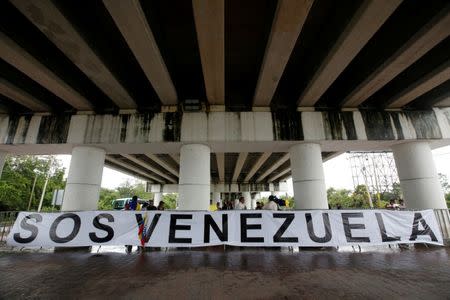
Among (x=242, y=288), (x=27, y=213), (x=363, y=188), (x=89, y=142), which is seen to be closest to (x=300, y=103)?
(x=242, y=288)

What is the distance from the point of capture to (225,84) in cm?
885

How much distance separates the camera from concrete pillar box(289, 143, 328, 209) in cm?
890

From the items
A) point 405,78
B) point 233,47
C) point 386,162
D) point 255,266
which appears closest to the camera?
point 255,266

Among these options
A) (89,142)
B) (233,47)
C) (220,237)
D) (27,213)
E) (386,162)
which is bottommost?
(220,237)

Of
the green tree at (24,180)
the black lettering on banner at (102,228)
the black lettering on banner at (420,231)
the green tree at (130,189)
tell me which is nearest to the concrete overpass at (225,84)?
the black lettering on banner at (420,231)

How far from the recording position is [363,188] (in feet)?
173

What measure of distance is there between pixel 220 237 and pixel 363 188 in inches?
2213

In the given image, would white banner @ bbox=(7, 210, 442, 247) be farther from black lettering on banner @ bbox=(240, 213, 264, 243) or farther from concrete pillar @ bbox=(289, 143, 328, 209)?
concrete pillar @ bbox=(289, 143, 328, 209)

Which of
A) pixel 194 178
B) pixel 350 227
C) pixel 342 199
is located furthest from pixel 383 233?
pixel 342 199

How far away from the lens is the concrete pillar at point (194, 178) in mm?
8742

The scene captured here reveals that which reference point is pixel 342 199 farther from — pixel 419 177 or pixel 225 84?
pixel 225 84

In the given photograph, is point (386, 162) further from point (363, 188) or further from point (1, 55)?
point (1, 55)

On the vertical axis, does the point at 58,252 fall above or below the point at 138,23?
below

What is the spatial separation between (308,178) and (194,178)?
15.4ft
